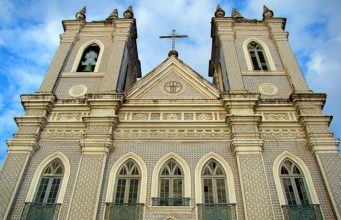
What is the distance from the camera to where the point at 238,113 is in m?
13.7

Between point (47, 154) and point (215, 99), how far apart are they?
665 centimetres

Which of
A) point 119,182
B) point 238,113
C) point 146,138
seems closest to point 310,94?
point 238,113

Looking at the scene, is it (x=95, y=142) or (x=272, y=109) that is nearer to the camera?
(x=95, y=142)

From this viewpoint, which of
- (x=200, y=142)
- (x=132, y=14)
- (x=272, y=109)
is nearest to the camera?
(x=200, y=142)

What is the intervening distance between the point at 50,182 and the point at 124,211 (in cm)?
281

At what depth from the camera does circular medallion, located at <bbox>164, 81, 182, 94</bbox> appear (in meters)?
15.6

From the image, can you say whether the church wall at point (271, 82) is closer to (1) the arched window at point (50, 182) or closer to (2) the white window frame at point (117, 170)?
(2) the white window frame at point (117, 170)

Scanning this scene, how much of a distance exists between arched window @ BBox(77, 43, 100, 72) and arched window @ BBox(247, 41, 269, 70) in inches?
290

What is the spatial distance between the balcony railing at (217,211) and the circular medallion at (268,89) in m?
5.67

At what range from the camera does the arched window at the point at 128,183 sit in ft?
38.2

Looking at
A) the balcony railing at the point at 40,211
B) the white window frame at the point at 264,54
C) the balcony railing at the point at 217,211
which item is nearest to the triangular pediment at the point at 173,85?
the white window frame at the point at 264,54

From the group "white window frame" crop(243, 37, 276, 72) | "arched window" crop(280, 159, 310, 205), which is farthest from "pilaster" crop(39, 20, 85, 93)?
"arched window" crop(280, 159, 310, 205)

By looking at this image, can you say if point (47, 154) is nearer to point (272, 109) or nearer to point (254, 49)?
point (272, 109)

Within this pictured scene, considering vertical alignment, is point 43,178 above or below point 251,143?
below
